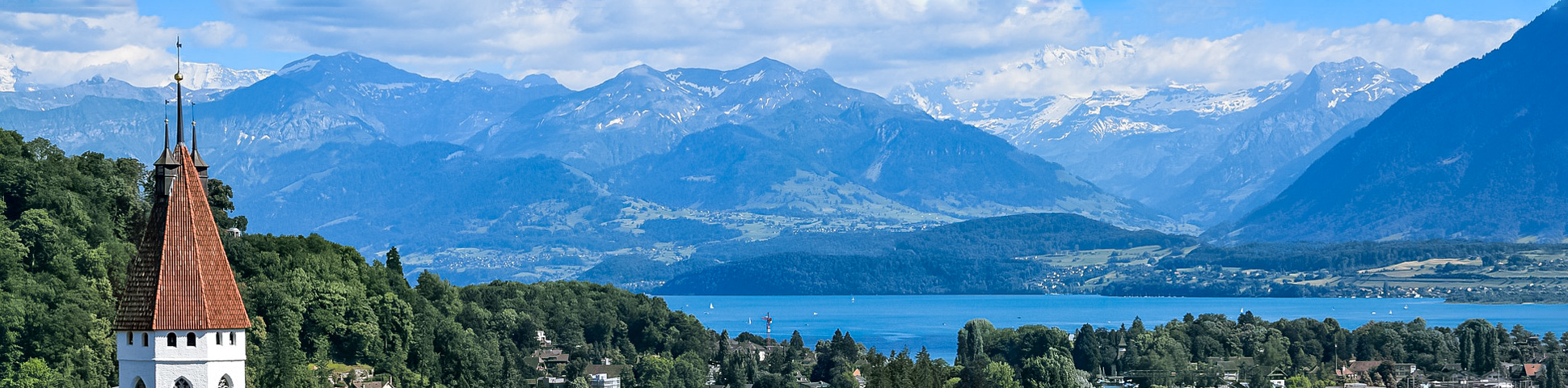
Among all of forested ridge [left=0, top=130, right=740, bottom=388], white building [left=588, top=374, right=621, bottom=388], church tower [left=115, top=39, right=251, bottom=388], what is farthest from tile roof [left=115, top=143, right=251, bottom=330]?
white building [left=588, top=374, right=621, bottom=388]

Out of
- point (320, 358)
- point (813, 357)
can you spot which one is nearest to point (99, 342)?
point (320, 358)

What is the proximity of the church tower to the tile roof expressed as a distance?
0.04ft

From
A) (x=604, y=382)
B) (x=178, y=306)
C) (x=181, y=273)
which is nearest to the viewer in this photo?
(x=178, y=306)

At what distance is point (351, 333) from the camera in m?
89.7

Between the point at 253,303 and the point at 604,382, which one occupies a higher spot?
the point at 253,303

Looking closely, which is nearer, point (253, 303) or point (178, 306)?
point (178, 306)

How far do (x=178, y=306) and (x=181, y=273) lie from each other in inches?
25.0

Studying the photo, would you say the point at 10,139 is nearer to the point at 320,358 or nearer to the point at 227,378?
the point at 320,358

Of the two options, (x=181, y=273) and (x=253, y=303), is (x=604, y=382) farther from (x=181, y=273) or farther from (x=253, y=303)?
(x=181, y=273)

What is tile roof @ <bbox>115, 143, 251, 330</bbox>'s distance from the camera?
30.0 m

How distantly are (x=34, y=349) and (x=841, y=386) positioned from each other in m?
65.7

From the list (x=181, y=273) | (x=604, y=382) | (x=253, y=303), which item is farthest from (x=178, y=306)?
(x=604, y=382)

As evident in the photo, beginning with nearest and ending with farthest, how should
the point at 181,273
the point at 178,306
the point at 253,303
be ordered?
the point at 178,306
the point at 181,273
the point at 253,303

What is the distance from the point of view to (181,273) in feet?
100
